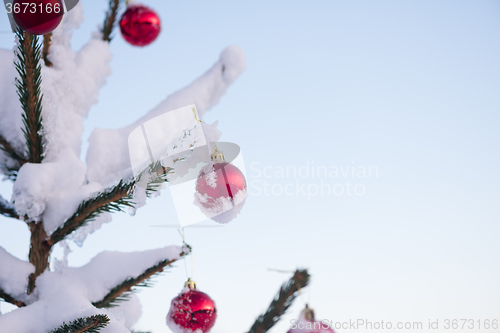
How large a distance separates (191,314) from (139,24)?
141 cm

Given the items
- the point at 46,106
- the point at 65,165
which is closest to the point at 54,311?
the point at 65,165

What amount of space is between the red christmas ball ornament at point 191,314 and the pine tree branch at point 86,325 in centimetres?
40

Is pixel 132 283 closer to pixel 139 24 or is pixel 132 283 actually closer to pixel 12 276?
pixel 12 276

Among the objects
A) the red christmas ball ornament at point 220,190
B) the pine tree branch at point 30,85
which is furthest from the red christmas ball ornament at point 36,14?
the red christmas ball ornament at point 220,190

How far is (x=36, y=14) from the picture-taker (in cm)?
115

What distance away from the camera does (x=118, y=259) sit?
4.90 ft

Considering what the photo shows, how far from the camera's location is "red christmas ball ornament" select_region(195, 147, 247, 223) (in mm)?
1294

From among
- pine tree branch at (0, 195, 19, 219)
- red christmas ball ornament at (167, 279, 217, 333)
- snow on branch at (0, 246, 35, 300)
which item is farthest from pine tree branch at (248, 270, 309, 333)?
pine tree branch at (0, 195, 19, 219)

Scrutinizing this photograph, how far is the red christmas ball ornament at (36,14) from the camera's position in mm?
1135

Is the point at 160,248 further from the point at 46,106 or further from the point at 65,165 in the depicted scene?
the point at 46,106

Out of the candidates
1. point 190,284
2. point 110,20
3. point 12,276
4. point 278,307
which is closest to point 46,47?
point 110,20

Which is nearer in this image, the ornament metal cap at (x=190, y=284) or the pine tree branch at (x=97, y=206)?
the pine tree branch at (x=97, y=206)

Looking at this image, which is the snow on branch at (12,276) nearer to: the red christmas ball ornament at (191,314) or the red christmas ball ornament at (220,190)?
the red christmas ball ornament at (191,314)

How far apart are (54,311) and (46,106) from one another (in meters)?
0.77
